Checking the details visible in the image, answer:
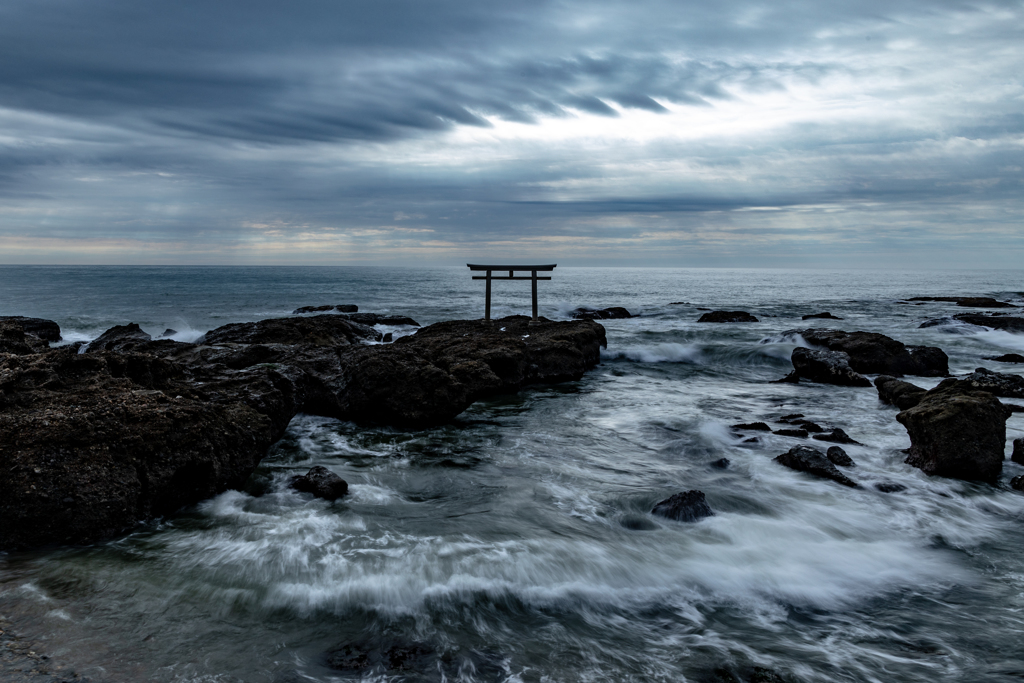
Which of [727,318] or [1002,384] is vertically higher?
[727,318]

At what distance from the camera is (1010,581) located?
480cm

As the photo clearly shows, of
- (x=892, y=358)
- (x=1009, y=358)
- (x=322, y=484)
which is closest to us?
(x=322, y=484)

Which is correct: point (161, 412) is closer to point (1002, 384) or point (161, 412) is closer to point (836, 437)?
point (836, 437)

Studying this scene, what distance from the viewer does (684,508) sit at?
19.6ft

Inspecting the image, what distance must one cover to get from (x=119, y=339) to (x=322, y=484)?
450 inches

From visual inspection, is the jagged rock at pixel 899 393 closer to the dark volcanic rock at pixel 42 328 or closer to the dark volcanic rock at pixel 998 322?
the dark volcanic rock at pixel 998 322

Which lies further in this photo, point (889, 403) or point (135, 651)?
point (889, 403)

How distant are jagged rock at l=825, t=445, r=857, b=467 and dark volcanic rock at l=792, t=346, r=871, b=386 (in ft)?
21.4

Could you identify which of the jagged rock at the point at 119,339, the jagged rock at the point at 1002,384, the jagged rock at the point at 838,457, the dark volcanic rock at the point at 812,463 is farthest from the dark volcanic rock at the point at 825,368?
the jagged rock at the point at 119,339

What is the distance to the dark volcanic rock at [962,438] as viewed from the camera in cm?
706

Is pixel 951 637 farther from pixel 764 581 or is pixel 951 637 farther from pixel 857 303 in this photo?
pixel 857 303

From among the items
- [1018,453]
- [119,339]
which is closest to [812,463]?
[1018,453]

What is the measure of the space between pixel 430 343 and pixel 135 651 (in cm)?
969

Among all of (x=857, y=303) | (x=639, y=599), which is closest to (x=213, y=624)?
(x=639, y=599)
